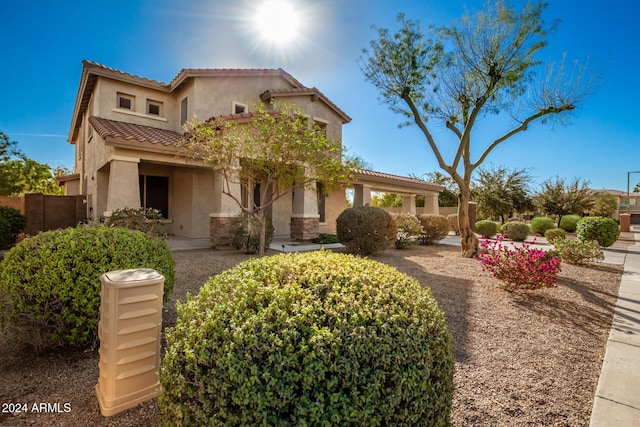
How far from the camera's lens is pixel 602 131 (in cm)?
1404

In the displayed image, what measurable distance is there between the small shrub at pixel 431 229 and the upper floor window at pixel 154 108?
12.8 metres

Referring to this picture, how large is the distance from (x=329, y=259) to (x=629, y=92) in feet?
49.1

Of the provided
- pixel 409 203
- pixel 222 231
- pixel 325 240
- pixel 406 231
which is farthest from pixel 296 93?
pixel 409 203

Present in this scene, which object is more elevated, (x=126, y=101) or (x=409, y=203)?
(x=126, y=101)

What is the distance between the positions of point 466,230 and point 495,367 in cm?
826

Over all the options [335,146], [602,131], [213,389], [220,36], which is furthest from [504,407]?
[602,131]

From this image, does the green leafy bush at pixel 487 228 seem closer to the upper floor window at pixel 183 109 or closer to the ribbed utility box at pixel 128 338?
the upper floor window at pixel 183 109

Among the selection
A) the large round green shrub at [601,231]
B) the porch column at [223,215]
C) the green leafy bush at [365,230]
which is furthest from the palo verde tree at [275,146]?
the large round green shrub at [601,231]

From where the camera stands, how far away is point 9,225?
32.0 feet

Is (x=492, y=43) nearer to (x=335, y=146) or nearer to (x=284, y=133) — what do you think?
(x=335, y=146)

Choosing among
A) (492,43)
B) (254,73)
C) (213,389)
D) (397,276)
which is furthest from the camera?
(254,73)

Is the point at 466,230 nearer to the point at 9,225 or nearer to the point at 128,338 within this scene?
the point at 128,338

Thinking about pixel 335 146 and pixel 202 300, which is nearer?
pixel 202 300

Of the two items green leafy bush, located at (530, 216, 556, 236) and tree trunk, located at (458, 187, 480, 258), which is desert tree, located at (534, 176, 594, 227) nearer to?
green leafy bush, located at (530, 216, 556, 236)
